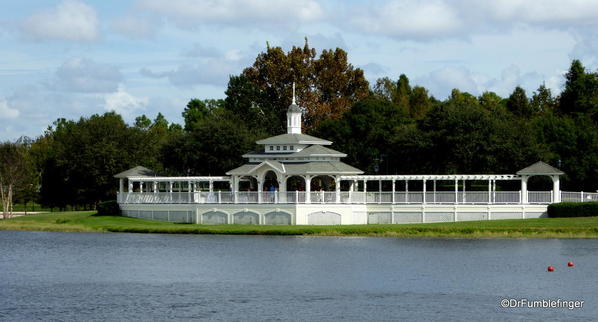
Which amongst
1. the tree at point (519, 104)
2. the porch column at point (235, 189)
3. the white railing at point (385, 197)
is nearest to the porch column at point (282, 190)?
the white railing at point (385, 197)

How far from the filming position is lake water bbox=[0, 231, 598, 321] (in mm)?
42375

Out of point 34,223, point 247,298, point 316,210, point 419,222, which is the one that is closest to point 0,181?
point 34,223

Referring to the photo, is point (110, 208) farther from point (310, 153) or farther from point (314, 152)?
point (314, 152)

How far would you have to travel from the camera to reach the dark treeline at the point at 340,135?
3610 inches

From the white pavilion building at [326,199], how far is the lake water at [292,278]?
28.9 ft

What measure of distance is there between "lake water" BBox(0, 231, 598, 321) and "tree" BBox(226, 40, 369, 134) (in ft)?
186

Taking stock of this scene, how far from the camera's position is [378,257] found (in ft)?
198

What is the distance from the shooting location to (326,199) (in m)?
82.2

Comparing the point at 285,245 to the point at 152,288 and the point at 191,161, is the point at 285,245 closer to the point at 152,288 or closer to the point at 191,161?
the point at 152,288

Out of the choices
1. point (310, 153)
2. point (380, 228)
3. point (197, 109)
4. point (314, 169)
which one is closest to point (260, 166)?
point (310, 153)

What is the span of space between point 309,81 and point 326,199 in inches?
2040

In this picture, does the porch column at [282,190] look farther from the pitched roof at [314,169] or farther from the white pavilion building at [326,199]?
the pitched roof at [314,169]

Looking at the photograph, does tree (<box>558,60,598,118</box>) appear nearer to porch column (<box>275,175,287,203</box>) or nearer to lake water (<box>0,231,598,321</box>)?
porch column (<box>275,175,287,203</box>)

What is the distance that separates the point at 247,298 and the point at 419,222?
37.3 meters
